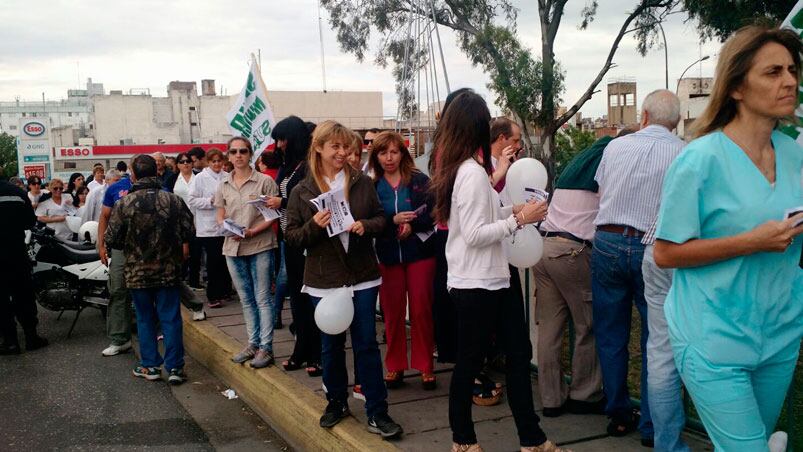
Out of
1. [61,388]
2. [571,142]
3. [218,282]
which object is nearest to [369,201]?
[61,388]

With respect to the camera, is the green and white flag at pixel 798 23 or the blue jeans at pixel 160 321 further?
the blue jeans at pixel 160 321

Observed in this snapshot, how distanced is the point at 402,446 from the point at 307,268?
1.24 m

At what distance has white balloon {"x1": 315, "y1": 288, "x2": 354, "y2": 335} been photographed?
15.0 feet

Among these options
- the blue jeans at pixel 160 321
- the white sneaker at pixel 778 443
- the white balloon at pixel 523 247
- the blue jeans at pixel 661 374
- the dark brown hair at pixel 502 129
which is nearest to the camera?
the white sneaker at pixel 778 443

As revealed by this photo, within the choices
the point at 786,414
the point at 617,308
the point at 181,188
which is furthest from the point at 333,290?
the point at 181,188

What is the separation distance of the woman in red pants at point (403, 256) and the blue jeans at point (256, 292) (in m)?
1.35

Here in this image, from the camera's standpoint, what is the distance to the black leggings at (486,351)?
4027mm

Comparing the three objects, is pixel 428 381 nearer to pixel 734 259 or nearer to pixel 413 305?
pixel 413 305

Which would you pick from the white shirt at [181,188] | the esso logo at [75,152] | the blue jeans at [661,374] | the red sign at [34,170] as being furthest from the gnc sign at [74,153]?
the blue jeans at [661,374]

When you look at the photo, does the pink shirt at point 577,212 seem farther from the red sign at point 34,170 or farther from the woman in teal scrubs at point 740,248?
the red sign at point 34,170

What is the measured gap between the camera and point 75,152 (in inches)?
2596

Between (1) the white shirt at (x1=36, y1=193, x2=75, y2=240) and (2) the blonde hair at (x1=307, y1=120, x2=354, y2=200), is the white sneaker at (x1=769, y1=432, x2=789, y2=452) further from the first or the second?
(1) the white shirt at (x1=36, y1=193, x2=75, y2=240)

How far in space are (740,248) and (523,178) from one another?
7.21ft

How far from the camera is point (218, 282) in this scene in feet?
31.1
